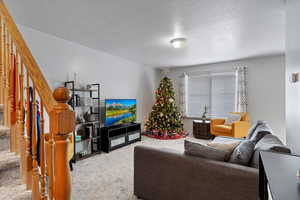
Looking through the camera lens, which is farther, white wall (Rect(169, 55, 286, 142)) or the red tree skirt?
the red tree skirt

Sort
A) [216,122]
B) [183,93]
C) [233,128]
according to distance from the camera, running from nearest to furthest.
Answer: [233,128] → [216,122] → [183,93]

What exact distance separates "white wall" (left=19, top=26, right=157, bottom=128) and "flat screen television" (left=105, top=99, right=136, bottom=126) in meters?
0.24

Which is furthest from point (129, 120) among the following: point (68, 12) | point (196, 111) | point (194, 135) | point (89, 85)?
point (68, 12)

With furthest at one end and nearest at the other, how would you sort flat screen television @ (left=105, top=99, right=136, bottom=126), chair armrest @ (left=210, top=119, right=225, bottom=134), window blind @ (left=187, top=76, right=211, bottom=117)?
window blind @ (left=187, top=76, right=211, bottom=117) → chair armrest @ (left=210, top=119, right=225, bottom=134) → flat screen television @ (left=105, top=99, right=136, bottom=126)

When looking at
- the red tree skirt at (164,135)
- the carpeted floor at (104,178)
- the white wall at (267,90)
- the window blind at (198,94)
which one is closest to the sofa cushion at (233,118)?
the white wall at (267,90)

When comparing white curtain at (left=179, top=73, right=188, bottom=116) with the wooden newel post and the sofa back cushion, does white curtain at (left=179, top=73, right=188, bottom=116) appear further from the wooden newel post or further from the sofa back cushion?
the wooden newel post

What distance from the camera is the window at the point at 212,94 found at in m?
5.21

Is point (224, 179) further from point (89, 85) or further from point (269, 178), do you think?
point (89, 85)

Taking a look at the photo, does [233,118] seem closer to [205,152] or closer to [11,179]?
[205,152]

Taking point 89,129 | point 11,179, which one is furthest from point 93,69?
point 11,179

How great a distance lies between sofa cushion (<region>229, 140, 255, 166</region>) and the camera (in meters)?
1.47

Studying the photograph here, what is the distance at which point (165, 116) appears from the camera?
528cm

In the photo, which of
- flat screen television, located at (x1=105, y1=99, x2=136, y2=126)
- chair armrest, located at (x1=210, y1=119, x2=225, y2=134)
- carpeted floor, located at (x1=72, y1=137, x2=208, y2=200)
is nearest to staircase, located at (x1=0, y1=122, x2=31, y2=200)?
carpeted floor, located at (x1=72, y1=137, x2=208, y2=200)

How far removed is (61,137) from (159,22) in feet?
7.74
